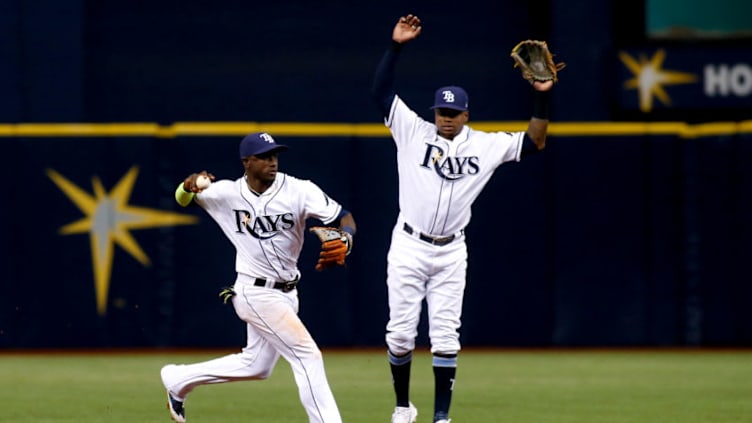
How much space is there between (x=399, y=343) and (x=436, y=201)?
0.84 meters

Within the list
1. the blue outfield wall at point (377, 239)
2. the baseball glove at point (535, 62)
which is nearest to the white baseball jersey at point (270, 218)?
the baseball glove at point (535, 62)

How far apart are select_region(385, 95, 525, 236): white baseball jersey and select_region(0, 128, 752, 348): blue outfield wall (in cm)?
437

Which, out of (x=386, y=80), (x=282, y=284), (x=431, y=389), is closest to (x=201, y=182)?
(x=282, y=284)

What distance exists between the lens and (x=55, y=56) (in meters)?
15.1

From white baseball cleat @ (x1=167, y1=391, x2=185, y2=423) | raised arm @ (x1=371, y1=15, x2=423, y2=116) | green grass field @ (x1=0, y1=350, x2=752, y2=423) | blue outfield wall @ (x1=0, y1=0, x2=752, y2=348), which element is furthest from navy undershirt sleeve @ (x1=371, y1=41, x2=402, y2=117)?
blue outfield wall @ (x1=0, y1=0, x2=752, y2=348)

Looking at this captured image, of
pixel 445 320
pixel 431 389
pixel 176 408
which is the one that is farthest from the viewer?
pixel 431 389

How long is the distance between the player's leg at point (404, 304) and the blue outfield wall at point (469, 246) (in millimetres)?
4351

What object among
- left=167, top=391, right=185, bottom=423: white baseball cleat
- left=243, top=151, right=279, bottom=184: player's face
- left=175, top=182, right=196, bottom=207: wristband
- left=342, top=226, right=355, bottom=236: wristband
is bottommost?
left=167, top=391, right=185, bottom=423: white baseball cleat

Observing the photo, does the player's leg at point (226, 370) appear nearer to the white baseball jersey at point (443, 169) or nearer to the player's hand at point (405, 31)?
the white baseball jersey at point (443, 169)

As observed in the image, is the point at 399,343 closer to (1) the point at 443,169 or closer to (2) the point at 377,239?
(1) the point at 443,169

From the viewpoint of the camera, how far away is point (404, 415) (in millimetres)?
8242

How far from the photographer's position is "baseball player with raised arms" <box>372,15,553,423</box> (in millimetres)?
8305

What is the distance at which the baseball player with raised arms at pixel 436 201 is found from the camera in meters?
8.30

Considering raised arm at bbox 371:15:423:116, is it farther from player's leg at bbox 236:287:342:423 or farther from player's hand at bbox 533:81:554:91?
player's leg at bbox 236:287:342:423
